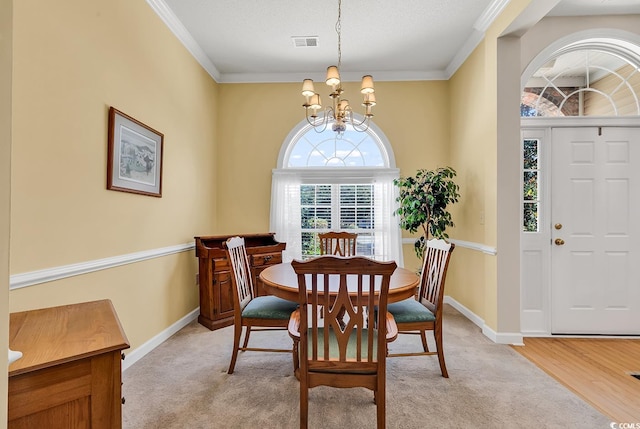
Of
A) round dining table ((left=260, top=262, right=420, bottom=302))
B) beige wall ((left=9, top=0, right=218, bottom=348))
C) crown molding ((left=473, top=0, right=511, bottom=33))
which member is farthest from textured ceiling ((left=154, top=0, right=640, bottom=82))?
round dining table ((left=260, top=262, right=420, bottom=302))

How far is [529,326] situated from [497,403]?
1.48 metres

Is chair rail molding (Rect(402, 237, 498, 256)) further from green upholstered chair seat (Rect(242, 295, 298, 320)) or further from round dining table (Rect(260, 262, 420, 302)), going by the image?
green upholstered chair seat (Rect(242, 295, 298, 320))

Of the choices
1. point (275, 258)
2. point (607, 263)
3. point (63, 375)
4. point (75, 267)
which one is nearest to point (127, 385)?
point (75, 267)

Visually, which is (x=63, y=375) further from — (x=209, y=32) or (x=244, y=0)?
(x=209, y=32)

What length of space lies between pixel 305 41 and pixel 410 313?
308 centimetres

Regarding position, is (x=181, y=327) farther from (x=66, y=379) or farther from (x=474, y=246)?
(x=474, y=246)

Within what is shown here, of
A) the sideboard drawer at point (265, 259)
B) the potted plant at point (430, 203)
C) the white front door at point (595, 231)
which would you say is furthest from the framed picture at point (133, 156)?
the white front door at point (595, 231)

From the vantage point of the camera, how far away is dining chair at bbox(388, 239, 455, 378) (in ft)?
7.12

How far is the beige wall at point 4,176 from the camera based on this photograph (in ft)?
2.23

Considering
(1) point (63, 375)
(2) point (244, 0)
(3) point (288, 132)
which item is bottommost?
(1) point (63, 375)

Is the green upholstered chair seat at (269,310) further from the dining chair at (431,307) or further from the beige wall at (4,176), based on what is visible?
the beige wall at (4,176)

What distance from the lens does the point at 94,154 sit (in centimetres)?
211

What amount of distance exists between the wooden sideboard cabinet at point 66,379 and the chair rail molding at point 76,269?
56 cm

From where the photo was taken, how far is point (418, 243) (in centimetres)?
377
